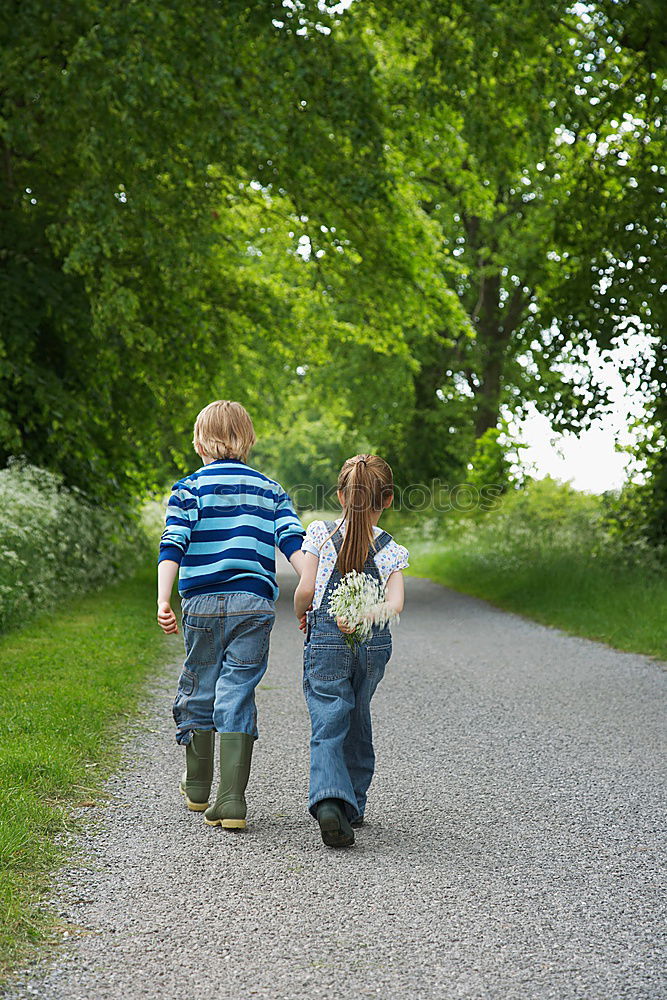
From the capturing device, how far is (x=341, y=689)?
15.8 ft

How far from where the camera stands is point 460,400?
34219mm

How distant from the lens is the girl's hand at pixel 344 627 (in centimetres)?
477

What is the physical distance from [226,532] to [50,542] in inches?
328

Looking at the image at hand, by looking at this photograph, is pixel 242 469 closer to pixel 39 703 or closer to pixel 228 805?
pixel 228 805

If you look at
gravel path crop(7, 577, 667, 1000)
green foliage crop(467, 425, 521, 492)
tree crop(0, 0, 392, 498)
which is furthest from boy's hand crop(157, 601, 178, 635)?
green foliage crop(467, 425, 521, 492)

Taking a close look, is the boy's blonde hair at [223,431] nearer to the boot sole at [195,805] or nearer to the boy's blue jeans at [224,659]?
the boy's blue jeans at [224,659]

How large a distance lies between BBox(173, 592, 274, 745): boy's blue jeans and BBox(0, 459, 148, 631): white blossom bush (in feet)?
18.2

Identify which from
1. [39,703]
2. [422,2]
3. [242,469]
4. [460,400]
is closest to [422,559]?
[460,400]

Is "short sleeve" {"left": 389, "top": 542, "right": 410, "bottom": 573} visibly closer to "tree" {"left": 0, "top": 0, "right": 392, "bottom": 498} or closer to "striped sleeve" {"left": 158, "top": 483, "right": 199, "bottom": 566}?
"striped sleeve" {"left": 158, "top": 483, "right": 199, "bottom": 566}

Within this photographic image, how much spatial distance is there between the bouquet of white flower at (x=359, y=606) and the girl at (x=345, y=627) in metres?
0.03

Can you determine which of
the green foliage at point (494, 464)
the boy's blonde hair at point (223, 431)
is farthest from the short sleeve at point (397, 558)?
the green foliage at point (494, 464)

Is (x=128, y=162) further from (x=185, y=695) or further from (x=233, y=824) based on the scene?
(x=233, y=824)

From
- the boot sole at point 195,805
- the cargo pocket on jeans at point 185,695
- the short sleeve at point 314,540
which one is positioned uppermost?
the short sleeve at point 314,540

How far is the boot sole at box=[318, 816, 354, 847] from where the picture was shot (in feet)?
14.8
